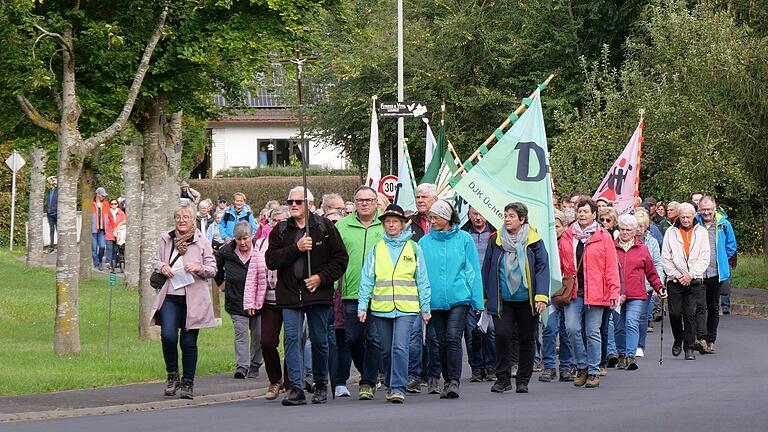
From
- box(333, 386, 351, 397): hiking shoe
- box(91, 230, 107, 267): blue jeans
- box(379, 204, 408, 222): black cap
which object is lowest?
box(333, 386, 351, 397): hiking shoe

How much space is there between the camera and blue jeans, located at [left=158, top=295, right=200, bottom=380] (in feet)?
47.5

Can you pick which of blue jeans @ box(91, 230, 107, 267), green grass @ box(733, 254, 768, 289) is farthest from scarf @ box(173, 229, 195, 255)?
blue jeans @ box(91, 230, 107, 267)

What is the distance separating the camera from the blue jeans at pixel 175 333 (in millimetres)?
14469

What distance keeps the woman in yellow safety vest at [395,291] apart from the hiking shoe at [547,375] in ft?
8.79

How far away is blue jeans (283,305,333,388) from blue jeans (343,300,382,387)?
30cm

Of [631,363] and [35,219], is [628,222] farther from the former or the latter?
[35,219]

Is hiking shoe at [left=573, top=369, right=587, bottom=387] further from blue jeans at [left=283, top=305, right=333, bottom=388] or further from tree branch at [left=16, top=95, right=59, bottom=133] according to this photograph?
tree branch at [left=16, top=95, right=59, bottom=133]

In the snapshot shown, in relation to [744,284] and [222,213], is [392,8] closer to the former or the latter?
[744,284]

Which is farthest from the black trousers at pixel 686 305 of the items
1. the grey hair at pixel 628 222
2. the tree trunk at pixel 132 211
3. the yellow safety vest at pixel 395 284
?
the tree trunk at pixel 132 211

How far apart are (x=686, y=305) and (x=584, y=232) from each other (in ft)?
10.7

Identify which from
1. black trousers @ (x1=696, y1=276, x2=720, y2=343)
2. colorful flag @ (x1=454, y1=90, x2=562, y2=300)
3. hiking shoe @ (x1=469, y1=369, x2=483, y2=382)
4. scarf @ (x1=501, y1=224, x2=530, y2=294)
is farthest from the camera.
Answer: black trousers @ (x1=696, y1=276, x2=720, y2=343)

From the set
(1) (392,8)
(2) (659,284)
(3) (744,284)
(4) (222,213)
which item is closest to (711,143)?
(3) (744,284)

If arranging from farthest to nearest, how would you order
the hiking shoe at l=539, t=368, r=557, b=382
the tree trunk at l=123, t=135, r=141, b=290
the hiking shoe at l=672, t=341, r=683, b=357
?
1. the tree trunk at l=123, t=135, r=141, b=290
2. the hiking shoe at l=672, t=341, r=683, b=357
3. the hiking shoe at l=539, t=368, r=557, b=382

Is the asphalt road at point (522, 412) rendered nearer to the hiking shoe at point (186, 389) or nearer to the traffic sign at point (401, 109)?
the hiking shoe at point (186, 389)
